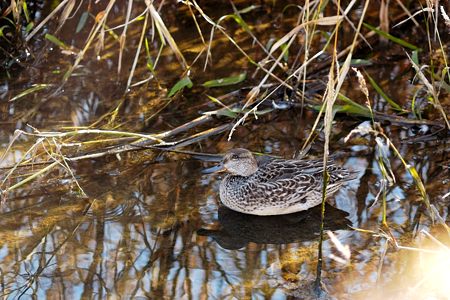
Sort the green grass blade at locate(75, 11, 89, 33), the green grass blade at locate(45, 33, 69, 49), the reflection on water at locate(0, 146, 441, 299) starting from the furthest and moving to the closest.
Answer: the green grass blade at locate(75, 11, 89, 33)
the green grass blade at locate(45, 33, 69, 49)
the reflection on water at locate(0, 146, 441, 299)

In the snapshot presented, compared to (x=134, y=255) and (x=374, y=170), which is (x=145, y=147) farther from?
(x=374, y=170)

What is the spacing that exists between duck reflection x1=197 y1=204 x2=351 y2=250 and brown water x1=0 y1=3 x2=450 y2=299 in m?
0.01

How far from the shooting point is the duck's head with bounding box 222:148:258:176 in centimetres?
564

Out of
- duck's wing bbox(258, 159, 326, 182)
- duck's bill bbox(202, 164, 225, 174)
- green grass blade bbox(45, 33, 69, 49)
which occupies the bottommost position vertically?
duck's wing bbox(258, 159, 326, 182)

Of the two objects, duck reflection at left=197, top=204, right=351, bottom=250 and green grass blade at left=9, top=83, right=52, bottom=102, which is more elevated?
green grass blade at left=9, top=83, right=52, bottom=102

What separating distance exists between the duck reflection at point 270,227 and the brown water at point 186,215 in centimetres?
1

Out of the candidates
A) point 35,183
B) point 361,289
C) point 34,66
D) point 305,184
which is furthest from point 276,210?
point 34,66

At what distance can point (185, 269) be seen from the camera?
4.88 metres

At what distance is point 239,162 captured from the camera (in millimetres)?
5648

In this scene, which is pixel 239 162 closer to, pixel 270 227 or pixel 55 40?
pixel 270 227

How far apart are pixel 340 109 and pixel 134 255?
2055 millimetres

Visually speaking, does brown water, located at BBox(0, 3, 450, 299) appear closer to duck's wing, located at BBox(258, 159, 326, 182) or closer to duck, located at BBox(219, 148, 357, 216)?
duck, located at BBox(219, 148, 357, 216)

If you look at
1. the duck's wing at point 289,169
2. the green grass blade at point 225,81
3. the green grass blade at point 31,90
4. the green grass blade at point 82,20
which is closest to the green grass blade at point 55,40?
the green grass blade at point 82,20

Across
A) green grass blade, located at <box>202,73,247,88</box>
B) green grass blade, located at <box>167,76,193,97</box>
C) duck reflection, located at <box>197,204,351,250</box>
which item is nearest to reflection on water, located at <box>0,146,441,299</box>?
duck reflection, located at <box>197,204,351,250</box>
